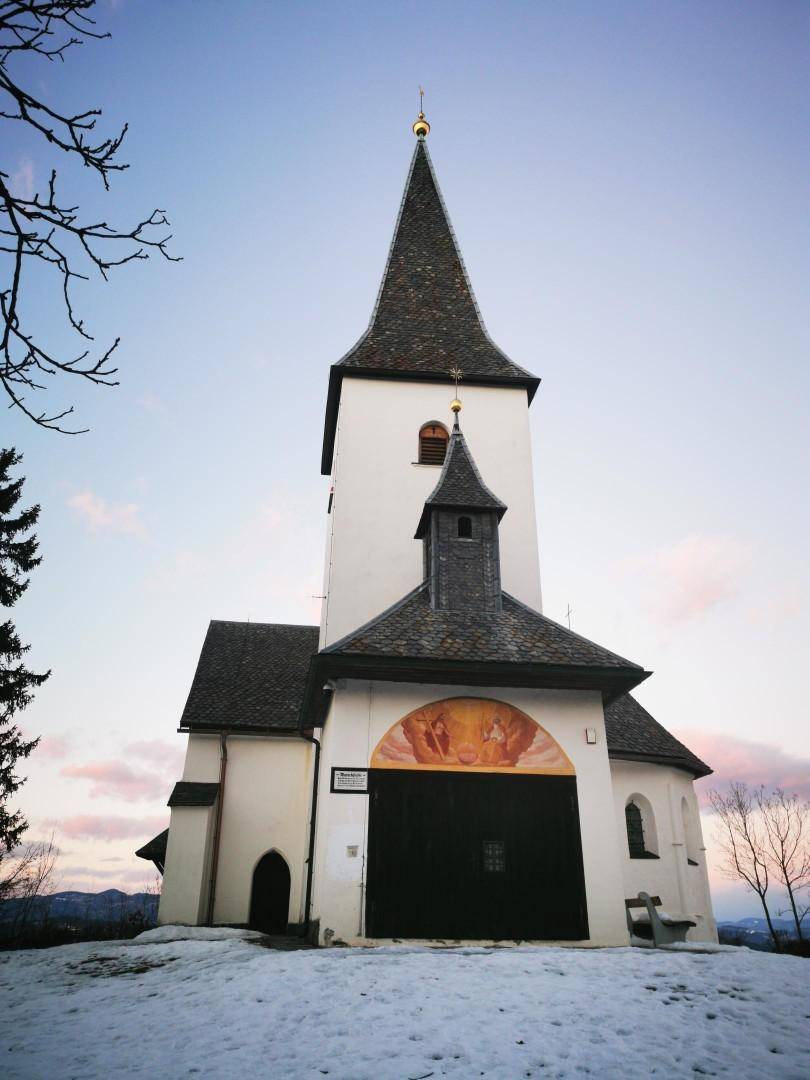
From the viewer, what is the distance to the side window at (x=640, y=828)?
15.8m

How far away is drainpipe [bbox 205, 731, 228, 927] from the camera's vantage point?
18328 millimetres

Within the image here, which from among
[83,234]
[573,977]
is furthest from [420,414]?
[83,234]

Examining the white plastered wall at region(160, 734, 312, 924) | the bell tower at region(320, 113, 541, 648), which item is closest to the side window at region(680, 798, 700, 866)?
the bell tower at region(320, 113, 541, 648)

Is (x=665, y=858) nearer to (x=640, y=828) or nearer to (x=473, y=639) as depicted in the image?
(x=640, y=828)

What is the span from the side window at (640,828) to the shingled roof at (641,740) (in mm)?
972

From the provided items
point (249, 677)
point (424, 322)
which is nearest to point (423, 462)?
point (424, 322)

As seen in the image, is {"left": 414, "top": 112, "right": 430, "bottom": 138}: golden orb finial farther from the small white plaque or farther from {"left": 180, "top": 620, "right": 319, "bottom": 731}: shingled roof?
the small white plaque

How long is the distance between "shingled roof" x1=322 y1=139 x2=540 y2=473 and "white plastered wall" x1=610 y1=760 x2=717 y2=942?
10.3m

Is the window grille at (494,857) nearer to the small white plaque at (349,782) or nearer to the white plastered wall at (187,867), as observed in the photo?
the small white plaque at (349,782)

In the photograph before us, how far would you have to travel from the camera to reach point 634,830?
16172 millimetres

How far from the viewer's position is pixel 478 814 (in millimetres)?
11734

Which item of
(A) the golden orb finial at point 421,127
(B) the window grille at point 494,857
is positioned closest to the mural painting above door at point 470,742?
(B) the window grille at point 494,857

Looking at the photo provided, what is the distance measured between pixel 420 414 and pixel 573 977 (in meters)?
14.4

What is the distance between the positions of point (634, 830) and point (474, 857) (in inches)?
241
